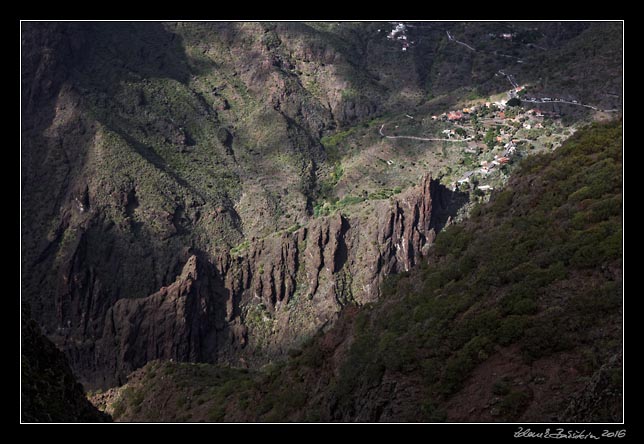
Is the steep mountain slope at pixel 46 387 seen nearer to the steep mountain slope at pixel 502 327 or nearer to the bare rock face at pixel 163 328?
the steep mountain slope at pixel 502 327

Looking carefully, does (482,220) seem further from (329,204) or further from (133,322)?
(329,204)

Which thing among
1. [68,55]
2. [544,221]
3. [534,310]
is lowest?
[534,310]

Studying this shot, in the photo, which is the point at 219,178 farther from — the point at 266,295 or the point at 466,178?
the point at 466,178

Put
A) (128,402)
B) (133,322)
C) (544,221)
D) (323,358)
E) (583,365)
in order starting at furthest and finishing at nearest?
(133,322) < (128,402) < (323,358) < (544,221) < (583,365)

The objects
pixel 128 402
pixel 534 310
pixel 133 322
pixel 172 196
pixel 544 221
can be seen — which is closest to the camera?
pixel 534 310

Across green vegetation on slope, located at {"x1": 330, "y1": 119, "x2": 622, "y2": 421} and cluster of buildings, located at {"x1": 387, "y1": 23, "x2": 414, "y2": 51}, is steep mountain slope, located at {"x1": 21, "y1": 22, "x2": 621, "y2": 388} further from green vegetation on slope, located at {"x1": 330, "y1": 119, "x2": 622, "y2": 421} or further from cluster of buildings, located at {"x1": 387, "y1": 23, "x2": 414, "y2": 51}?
green vegetation on slope, located at {"x1": 330, "y1": 119, "x2": 622, "y2": 421}

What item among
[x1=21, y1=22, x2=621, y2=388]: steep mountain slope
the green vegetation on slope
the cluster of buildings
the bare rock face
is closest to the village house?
[x1=21, y1=22, x2=621, y2=388]: steep mountain slope

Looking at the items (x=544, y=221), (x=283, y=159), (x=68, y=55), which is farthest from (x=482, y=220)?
(x=68, y=55)
